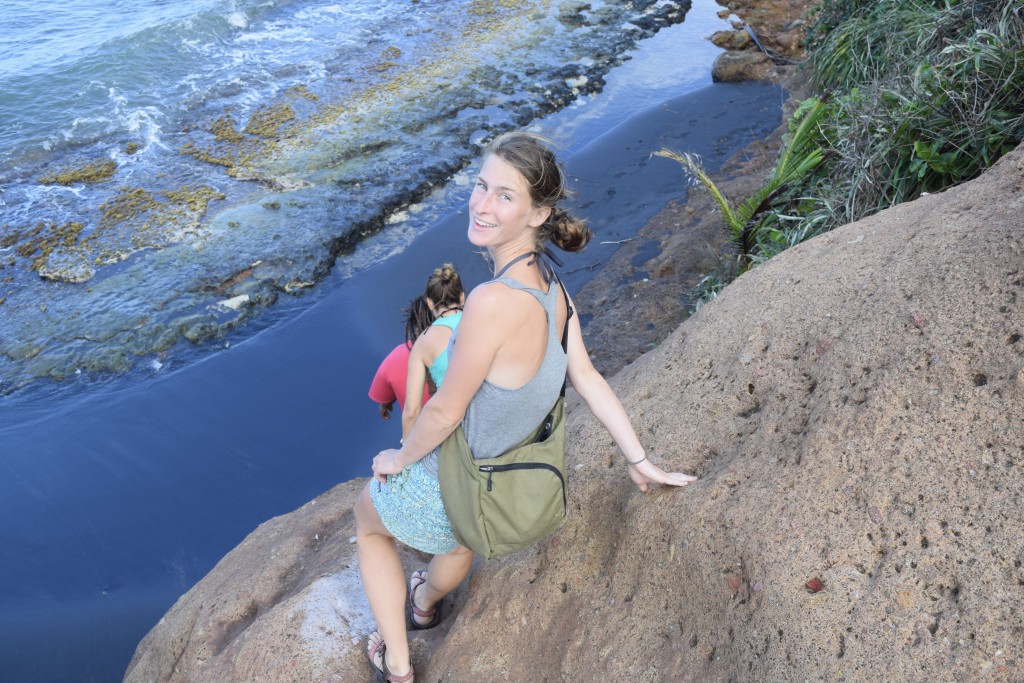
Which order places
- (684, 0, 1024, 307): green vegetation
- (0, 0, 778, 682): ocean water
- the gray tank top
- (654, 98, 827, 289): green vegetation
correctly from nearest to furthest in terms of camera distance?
the gray tank top → (684, 0, 1024, 307): green vegetation → (0, 0, 778, 682): ocean water → (654, 98, 827, 289): green vegetation

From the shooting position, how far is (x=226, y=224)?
8047mm

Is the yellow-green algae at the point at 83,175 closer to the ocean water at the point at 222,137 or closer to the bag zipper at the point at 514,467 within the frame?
the ocean water at the point at 222,137

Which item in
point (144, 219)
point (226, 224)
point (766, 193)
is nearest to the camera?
point (766, 193)

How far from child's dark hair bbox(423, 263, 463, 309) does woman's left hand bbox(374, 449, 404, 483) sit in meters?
1.10

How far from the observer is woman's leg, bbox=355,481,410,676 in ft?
8.90

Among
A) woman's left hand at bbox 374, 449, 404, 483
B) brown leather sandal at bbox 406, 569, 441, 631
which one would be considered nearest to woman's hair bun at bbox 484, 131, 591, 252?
woman's left hand at bbox 374, 449, 404, 483

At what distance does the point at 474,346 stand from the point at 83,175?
8609mm

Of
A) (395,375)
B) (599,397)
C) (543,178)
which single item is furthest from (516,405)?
(395,375)

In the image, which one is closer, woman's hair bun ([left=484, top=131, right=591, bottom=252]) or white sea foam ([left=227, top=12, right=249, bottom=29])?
woman's hair bun ([left=484, top=131, right=591, bottom=252])

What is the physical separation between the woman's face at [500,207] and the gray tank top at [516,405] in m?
0.19

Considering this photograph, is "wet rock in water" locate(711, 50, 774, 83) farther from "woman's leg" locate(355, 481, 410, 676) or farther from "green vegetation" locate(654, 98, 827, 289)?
"woman's leg" locate(355, 481, 410, 676)

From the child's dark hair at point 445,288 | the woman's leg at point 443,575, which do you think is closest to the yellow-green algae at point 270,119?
the child's dark hair at point 445,288

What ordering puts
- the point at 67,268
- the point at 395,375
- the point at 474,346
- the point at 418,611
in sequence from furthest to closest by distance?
the point at 67,268 → the point at 395,375 → the point at 418,611 → the point at 474,346

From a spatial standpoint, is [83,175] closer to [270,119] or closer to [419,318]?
[270,119]
